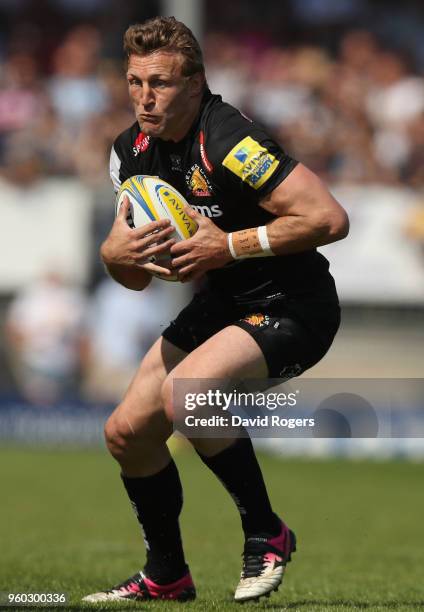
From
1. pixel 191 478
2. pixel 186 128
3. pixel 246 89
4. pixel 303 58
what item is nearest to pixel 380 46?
pixel 303 58

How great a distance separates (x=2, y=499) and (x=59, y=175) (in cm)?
752

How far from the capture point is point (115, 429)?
5555 mm

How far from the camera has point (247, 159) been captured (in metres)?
5.09

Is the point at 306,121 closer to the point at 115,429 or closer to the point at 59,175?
the point at 59,175

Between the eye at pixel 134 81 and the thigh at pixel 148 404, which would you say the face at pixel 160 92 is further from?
the thigh at pixel 148 404

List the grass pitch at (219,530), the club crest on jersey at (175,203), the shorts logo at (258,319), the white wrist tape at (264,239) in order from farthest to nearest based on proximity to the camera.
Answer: the grass pitch at (219,530), the shorts logo at (258,319), the club crest on jersey at (175,203), the white wrist tape at (264,239)

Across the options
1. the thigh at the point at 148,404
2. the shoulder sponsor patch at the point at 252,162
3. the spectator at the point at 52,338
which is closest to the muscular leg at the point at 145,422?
the thigh at the point at 148,404

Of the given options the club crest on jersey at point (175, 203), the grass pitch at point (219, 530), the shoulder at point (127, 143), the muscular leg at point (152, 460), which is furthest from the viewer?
the grass pitch at point (219, 530)

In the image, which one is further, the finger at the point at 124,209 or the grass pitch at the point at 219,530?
the grass pitch at the point at 219,530

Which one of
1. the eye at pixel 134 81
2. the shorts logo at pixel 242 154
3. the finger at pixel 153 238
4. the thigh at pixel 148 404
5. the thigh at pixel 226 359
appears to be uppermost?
the eye at pixel 134 81

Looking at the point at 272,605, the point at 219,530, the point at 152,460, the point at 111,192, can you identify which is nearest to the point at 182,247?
the point at 152,460

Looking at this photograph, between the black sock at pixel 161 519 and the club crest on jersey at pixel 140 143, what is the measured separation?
142cm

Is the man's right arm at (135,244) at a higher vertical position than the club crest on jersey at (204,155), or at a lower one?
lower

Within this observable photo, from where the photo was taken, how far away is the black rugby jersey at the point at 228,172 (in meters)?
5.11
